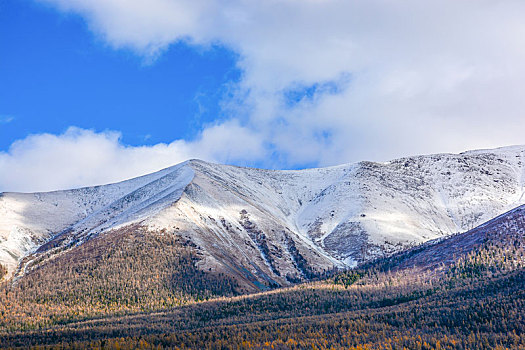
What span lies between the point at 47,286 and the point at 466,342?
348 feet

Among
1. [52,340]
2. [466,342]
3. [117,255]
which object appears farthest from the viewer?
[117,255]

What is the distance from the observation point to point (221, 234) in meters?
166

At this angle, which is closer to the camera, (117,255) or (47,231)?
(117,255)

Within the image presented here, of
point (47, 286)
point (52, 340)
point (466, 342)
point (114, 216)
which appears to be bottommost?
point (466, 342)

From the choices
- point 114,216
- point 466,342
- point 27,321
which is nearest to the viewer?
point 466,342

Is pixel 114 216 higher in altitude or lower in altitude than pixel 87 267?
higher

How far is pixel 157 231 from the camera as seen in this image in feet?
490

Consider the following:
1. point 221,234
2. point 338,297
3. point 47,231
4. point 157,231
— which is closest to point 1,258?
point 47,231

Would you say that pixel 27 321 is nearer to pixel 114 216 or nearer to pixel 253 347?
pixel 253 347

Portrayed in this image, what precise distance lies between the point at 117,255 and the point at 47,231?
69884 mm

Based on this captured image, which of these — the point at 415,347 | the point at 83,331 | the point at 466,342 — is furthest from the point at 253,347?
the point at 83,331

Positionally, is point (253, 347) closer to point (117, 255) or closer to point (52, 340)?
point (52, 340)

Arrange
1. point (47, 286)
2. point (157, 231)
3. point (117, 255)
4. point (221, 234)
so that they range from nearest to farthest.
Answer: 1. point (47, 286)
2. point (117, 255)
3. point (157, 231)
4. point (221, 234)

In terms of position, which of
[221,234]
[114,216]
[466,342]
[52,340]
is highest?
[114,216]
